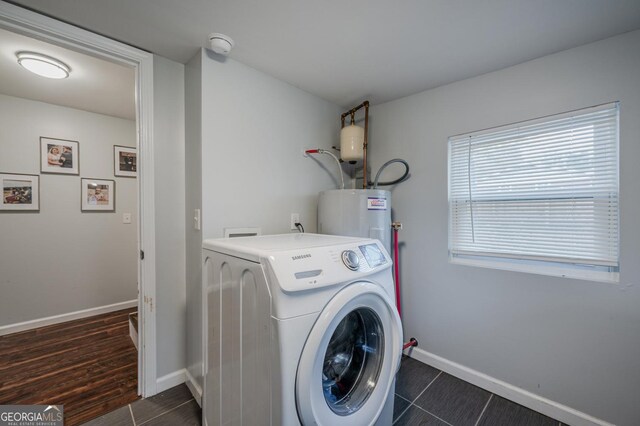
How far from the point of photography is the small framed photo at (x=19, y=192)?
244cm

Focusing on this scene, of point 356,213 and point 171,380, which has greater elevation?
point 356,213

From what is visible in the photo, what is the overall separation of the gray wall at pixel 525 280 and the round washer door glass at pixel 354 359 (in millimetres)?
1057

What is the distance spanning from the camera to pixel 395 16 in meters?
1.26

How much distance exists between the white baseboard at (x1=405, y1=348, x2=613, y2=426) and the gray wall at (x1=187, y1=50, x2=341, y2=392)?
1.45 metres

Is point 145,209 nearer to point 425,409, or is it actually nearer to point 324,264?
point 324,264

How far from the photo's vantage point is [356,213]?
1765 millimetres

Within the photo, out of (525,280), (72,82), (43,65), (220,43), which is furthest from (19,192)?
(525,280)

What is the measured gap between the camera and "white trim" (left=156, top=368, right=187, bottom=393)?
165 cm

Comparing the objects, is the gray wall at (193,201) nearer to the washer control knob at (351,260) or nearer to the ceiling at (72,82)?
the ceiling at (72,82)

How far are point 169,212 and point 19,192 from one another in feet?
7.04

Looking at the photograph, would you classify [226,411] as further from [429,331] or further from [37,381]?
[37,381]

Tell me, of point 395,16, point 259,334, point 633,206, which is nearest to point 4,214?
point 259,334

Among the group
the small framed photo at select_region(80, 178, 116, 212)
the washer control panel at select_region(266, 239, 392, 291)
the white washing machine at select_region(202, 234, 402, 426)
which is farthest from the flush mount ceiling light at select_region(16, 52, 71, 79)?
the washer control panel at select_region(266, 239, 392, 291)

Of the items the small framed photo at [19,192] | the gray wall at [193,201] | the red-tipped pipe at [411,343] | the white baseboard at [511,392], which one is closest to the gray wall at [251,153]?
the gray wall at [193,201]
